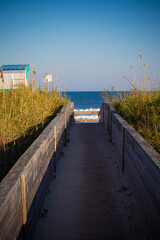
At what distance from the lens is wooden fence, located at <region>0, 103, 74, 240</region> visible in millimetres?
1632

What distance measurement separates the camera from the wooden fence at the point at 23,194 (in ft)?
5.35

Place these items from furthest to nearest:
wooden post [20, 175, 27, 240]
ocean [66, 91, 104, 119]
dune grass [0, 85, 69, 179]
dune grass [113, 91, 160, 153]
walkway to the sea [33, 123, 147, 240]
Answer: ocean [66, 91, 104, 119], dune grass [113, 91, 160, 153], dune grass [0, 85, 69, 179], walkway to the sea [33, 123, 147, 240], wooden post [20, 175, 27, 240]

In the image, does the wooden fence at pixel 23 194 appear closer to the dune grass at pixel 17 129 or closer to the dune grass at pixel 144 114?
the dune grass at pixel 17 129

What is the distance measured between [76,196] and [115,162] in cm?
145

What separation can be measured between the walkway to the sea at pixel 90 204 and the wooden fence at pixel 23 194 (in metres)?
0.26

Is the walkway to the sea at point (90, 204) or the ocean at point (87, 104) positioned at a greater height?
the ocean at point (87, 104)

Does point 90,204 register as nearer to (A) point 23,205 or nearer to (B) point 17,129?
(A) point 23,205

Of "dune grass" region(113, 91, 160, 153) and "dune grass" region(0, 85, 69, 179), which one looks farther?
"dune grass" region(113, 91, 160, 153)

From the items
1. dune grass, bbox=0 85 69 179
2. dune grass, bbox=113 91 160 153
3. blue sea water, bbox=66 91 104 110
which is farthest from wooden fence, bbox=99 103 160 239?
blue sea water, bbox=66 91 104 110

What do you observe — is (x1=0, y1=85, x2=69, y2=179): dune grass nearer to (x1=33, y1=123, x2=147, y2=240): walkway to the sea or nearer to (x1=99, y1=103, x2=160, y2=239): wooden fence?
(x1=33, y1=123, x2=147, y2=240): walkway to the sea

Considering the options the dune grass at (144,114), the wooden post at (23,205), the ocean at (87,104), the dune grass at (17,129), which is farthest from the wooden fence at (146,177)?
the ocean at (87,104)

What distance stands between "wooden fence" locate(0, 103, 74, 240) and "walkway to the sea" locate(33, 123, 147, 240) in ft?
0.84

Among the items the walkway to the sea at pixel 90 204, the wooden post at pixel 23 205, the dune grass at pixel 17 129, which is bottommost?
the walkway to the sea at pixel 90 204

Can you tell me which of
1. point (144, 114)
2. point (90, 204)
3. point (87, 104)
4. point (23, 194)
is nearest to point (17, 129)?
point (90, 204)
